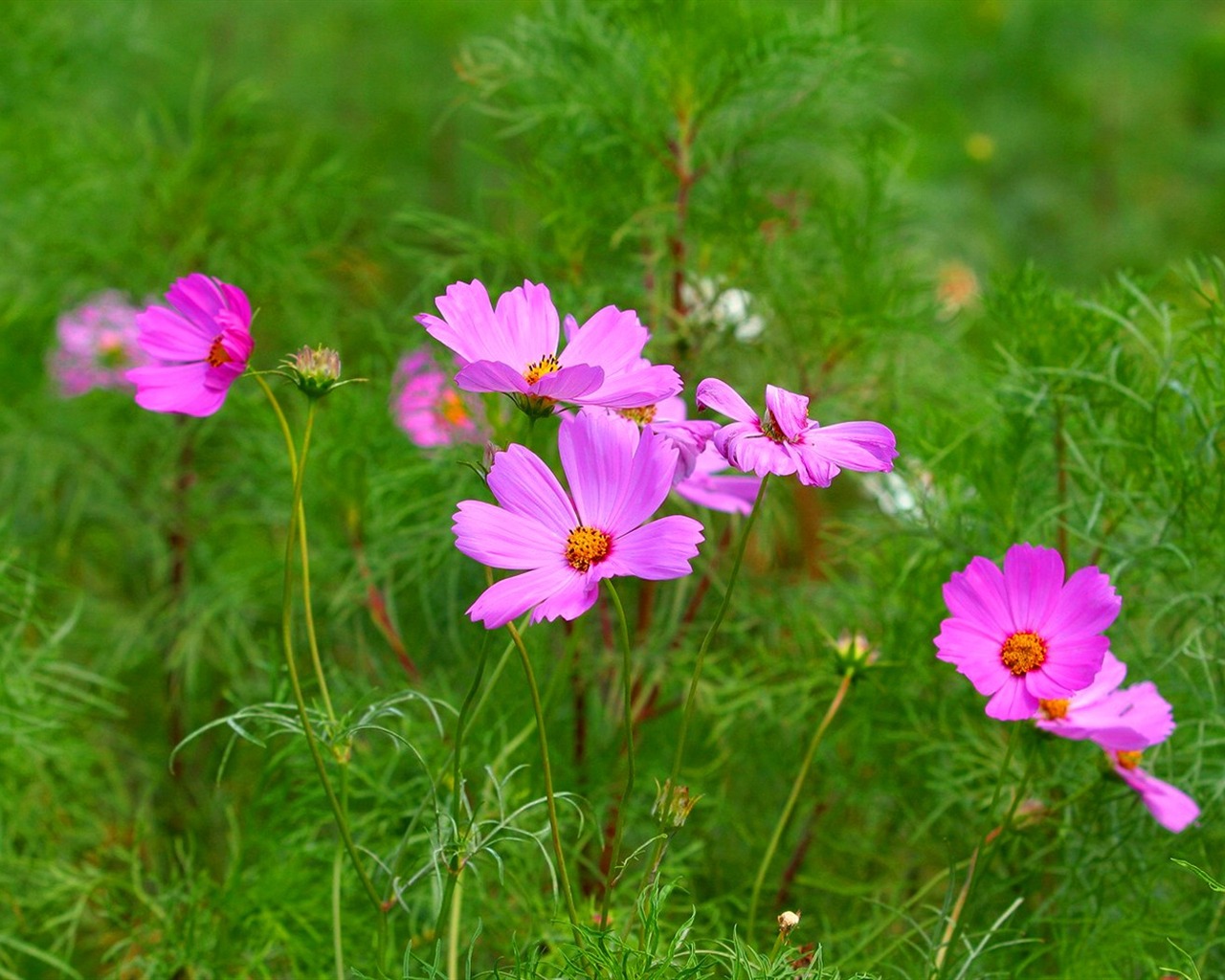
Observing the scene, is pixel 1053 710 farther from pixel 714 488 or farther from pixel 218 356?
pixel 218 356

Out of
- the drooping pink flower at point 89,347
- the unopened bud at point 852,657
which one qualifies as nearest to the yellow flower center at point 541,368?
the unopened bud at point 852,657

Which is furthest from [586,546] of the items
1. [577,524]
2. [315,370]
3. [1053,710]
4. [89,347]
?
[89,347]

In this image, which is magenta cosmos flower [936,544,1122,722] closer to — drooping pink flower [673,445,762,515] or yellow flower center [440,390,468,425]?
drooping pink flower [673,445,762,515]

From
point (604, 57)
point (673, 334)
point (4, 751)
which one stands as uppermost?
point (604, 57)

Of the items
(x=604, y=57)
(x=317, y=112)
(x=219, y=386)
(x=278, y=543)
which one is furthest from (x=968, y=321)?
(x=317, y=112)

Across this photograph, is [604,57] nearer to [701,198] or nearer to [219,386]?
[701,198]

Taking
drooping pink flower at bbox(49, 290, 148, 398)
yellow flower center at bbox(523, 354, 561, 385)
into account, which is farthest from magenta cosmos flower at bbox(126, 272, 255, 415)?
drooping pink flower at bbox(49, 290, 148, 398)
